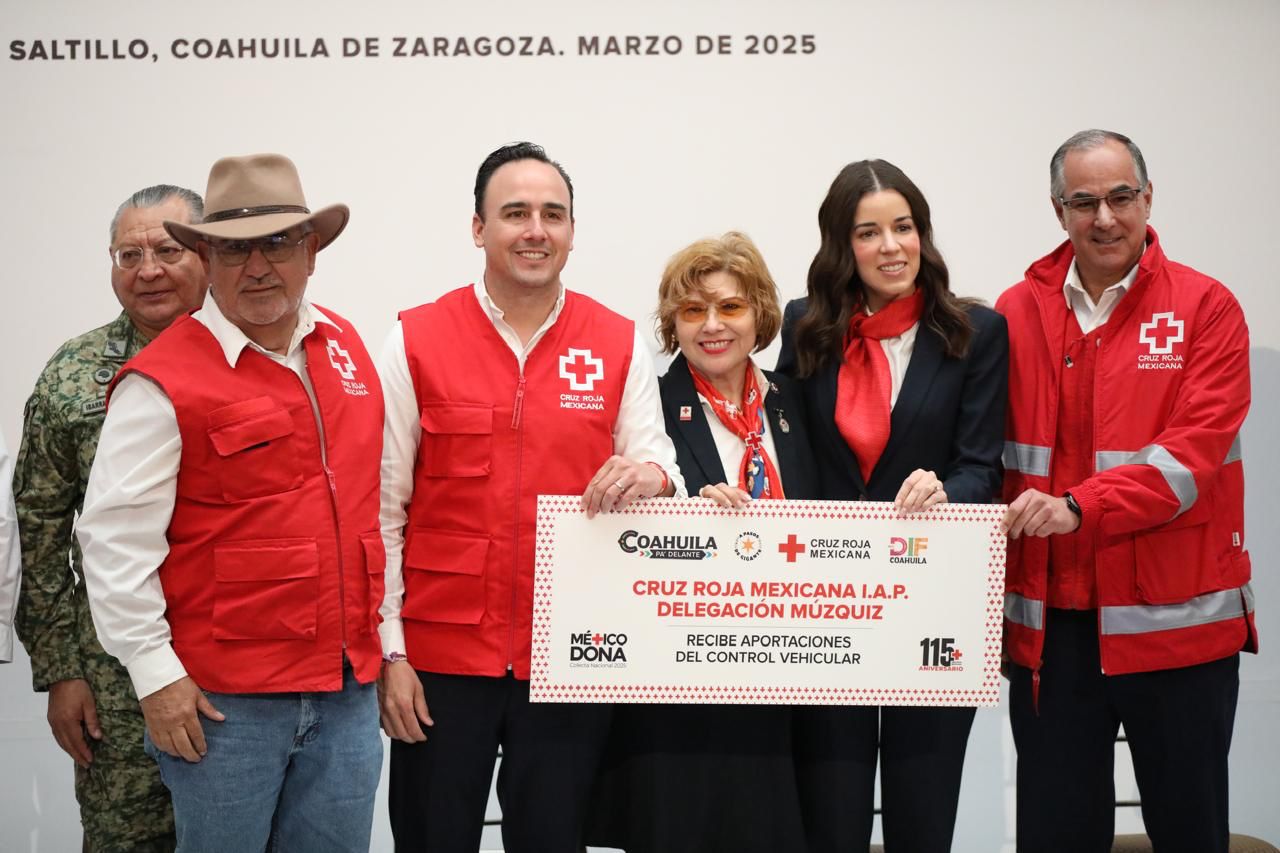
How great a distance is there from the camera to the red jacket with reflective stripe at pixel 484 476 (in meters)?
2.40

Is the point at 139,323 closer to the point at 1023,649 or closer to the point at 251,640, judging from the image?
the point at 251,640

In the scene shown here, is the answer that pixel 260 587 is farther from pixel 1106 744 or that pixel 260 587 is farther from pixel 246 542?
pixel 1106 744

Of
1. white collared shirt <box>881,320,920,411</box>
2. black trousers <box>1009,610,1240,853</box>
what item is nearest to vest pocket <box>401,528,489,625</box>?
white collared shirt <box>881,320,920,411</box>

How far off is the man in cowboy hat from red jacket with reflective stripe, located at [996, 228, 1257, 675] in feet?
5.11

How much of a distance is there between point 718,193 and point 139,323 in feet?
6.14

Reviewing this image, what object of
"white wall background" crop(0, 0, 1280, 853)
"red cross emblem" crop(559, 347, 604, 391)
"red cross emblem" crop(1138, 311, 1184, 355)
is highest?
"white wall background" crop(0, 0, 1280, 853)

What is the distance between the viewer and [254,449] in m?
2.08

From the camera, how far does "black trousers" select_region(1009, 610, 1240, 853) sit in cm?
266

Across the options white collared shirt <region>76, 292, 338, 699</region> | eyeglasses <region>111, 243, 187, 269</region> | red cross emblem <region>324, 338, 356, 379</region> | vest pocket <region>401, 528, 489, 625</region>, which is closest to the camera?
white collared shirt <region>76, 292, 338, 699</region>

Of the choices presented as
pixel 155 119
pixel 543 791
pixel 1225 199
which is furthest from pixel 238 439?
pixel 1225 199

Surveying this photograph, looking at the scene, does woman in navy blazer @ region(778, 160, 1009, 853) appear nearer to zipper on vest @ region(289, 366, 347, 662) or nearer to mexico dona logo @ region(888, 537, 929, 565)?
mexico dona logo @ region(888, 537, 929, 565)

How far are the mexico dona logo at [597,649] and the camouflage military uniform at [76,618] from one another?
952 mm

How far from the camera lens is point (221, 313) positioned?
2.15 m

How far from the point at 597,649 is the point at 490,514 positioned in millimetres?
356
